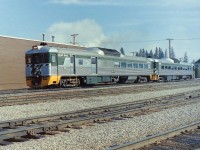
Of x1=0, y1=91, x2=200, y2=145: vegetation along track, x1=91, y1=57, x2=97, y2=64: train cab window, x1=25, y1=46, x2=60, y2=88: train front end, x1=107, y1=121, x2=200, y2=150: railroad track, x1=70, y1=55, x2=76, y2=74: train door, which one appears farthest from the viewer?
x1=91, y1=57, x2=97, y2=64: train cab window

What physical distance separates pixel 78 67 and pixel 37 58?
3323 mm

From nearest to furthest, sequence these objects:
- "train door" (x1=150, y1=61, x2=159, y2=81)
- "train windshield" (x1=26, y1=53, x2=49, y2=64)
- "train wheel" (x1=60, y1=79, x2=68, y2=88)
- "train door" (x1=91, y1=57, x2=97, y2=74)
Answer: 1. "train windshield" (x1=26, y1=53, x2=49, y2=64)
2. "train wheel" (x1=60, y1=79, x2=68, y2=88)
3. "train door" (x1=91, y1=57, x2=97, y2=74)
4. "train door" (x1=150, y1=61, x2=159, y2=81)

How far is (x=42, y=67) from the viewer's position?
82.5ft

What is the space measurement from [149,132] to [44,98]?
1008cm

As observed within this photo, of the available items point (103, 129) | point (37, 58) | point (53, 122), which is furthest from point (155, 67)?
point (103, 129)

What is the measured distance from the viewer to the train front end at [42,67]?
24734 mm

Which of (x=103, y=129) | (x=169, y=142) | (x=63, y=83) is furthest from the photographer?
(x=63, y=83)

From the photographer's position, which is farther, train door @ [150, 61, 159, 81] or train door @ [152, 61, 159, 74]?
train door @ [152, 61, 159, 74]

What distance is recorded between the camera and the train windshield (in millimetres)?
25025

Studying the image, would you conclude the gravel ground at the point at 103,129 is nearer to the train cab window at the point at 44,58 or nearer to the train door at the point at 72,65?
the train cab window at the point at 44,58

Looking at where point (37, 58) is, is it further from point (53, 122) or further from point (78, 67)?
point (53, 122)

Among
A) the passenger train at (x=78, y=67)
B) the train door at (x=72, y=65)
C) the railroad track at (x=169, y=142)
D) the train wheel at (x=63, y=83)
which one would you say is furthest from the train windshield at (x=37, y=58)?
the railroad track at (x=169, y=142)

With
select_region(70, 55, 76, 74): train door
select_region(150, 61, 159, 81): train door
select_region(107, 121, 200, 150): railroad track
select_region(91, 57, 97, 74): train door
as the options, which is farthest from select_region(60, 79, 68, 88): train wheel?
select_region(150, 61, 159, 81): train door

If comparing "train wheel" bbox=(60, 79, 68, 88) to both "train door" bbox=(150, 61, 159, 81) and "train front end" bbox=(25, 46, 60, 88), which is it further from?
"train door" bbox=(150, 61, 159, 81)
